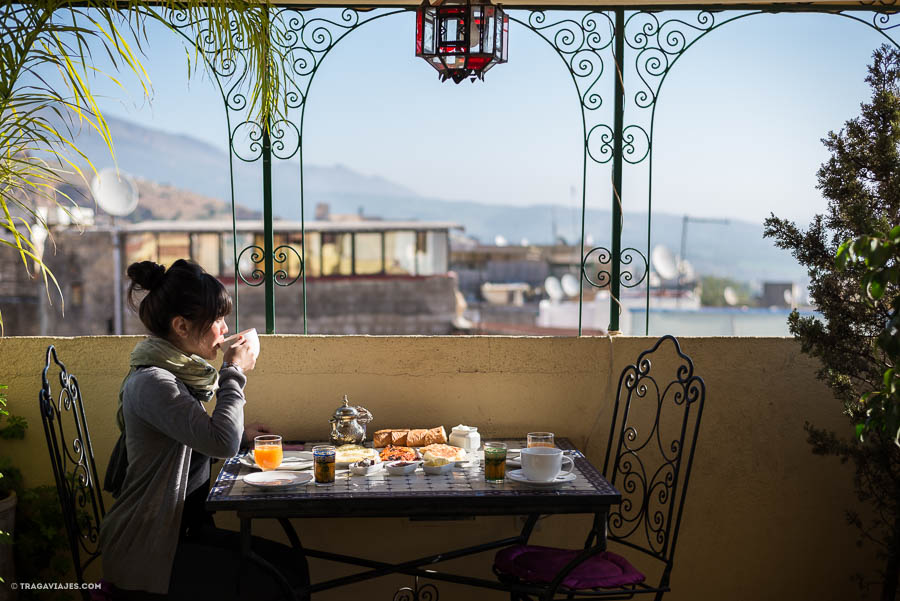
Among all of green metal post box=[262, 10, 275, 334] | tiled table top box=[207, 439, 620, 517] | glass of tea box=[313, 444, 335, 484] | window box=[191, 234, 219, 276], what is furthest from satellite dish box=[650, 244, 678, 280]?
window box=[191, 234, 219, 276]

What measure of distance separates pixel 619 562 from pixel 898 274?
1.22 metres

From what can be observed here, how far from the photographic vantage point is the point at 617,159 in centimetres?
340

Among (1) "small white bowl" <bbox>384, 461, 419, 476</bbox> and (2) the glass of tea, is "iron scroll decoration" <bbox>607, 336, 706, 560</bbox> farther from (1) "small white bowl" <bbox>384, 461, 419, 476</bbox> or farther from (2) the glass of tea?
(2) the glass of tea

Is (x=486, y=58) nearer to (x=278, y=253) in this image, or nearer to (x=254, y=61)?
(x=254, y=61)

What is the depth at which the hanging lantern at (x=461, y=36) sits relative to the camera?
2.67 m

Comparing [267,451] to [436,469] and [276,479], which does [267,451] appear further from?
[436,469]

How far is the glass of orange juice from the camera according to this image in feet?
8.38

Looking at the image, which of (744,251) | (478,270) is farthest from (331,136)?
(744,251)

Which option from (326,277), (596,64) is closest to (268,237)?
(596,64)

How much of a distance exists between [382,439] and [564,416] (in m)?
0.75

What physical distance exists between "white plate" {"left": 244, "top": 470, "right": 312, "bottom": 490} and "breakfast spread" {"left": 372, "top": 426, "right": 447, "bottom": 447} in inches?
18.0

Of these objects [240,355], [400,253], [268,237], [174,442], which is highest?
[268,237]

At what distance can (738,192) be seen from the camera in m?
92.1

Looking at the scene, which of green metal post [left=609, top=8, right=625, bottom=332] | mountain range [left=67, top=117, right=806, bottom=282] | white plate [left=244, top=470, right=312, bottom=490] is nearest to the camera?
white plate [left=244, top=470, right=312, bottom=490]
